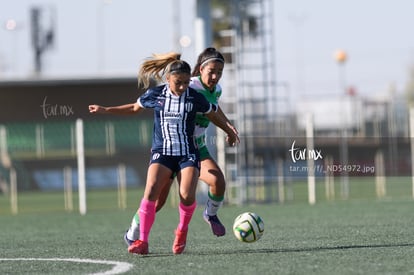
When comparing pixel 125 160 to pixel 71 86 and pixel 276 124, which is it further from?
pixel 276 124

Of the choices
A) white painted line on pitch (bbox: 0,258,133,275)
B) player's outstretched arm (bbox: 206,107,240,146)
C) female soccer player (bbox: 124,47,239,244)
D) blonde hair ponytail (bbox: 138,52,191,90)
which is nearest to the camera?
white painted line on pitch (bbox: 0,258,133,275)

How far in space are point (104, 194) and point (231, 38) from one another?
554 inches

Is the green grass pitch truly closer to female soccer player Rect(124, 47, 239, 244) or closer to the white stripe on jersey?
A: female soccer player Rect(124, 47, 239, 244)

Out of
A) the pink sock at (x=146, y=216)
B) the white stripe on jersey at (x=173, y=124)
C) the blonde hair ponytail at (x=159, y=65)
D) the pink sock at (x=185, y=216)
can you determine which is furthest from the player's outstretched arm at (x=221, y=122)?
the pink sock at (x=146, y=216)

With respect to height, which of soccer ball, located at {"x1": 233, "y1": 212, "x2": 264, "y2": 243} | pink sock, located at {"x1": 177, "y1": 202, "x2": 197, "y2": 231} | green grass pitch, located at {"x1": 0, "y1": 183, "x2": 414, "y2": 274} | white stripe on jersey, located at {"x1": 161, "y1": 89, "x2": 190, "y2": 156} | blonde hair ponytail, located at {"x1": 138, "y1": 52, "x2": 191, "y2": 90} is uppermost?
blonde hair ponytail, located at {"x1": 138, "y1": 52, "x2": 191, "y2": 90}

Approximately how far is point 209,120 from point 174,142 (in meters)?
0.70

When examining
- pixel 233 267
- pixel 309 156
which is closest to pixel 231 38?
pixel 309 156

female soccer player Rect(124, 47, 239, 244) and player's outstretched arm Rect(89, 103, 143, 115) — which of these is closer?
player's outstretched arm Rect(89, 103, 143, 115)

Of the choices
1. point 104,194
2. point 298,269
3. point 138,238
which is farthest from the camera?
point 104,194

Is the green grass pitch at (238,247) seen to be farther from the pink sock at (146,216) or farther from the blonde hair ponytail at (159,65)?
the blonde hair ponytail at (159,65)

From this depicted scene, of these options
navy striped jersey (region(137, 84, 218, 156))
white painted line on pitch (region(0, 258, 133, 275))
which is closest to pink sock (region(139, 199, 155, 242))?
navy striped jersey (region(137, 84, 218, 156))

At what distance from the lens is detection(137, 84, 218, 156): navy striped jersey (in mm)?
9156

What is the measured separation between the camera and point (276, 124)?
26.2 m

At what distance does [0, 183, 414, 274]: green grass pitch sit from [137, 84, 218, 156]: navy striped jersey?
963 mm
